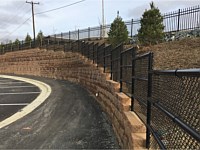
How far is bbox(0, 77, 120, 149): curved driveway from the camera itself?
7.10 meters

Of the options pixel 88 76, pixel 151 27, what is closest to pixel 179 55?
pixel 151 27

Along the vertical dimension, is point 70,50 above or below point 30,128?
above

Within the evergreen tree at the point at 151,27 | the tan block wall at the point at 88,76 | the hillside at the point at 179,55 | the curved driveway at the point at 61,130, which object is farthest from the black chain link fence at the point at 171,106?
the evergreen tree at the point at 151,27

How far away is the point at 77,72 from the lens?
70.6 feet

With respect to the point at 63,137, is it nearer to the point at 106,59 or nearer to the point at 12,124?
the point at 12,124

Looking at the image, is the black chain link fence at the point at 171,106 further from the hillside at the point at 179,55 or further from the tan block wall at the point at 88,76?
the hillside at the point at 179,55

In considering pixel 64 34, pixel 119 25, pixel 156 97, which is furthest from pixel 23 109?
pixel 64 34

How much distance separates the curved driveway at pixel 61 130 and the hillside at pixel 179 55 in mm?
3276

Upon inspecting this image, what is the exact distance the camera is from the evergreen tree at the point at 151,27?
1753 centimetres

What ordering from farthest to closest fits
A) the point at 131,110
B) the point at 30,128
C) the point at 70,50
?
the point at 70,50, the point at 30,128, the point at 131,110

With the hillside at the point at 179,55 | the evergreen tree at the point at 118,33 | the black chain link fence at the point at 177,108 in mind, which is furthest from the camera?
the evergreen tree at the point at 118,33

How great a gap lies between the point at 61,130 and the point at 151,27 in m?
10.9

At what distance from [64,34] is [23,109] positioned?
27104mm

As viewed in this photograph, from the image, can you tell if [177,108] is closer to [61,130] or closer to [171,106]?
[171,106]
